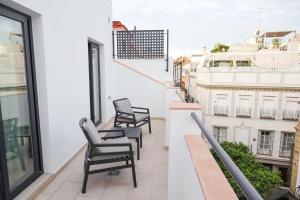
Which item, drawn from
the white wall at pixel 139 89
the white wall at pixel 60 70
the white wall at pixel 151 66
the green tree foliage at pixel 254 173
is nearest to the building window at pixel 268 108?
the green tree foliage at pixel 254 173

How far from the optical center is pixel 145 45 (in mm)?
6707

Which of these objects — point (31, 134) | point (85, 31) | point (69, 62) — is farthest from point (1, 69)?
point (85, 31)

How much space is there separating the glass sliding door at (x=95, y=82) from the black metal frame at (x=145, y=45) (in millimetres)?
1718

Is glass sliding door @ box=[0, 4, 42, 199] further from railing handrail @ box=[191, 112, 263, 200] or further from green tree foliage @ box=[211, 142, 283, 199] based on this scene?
green tree foliage @ box=[211, 142, 283, 199]

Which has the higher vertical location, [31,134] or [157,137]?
[31,134]

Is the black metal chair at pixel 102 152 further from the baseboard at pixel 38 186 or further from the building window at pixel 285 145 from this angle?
the building window at pixel 285 145

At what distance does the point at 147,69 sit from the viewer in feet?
21.5

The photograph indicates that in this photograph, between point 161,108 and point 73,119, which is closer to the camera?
point 73,119

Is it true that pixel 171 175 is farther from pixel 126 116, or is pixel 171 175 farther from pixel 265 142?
pixel 265 142

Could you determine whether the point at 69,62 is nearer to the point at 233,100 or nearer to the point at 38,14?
the point at 38,14

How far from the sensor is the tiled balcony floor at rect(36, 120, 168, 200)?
2.32m

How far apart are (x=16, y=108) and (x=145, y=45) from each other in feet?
16.6

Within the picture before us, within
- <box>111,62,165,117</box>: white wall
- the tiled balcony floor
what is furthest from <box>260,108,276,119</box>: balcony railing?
the tiled balcony floor

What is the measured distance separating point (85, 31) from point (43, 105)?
1845 millimetres
